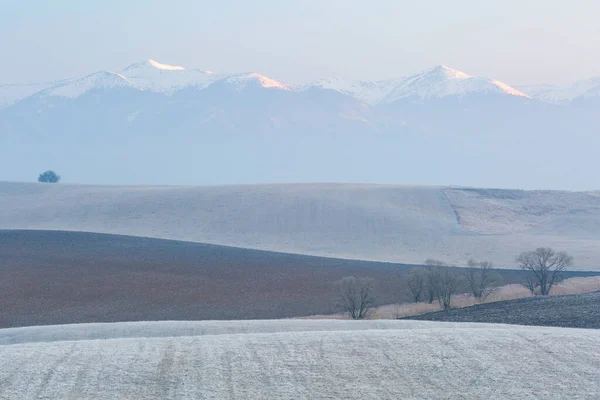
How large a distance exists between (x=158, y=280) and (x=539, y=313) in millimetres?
23982

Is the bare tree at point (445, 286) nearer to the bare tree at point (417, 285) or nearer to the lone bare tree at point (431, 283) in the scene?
the lone bare tree at point (431, 283)

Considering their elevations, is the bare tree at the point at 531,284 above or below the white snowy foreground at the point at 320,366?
above

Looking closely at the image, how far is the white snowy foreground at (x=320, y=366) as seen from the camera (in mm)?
15617

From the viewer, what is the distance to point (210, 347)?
18.8m

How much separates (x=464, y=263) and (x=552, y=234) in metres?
17.7

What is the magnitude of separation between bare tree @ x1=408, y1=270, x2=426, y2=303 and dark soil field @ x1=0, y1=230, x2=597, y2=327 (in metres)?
0.99

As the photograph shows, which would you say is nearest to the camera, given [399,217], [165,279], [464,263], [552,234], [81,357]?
[81,357]

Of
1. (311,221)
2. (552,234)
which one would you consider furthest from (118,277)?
(552,234)

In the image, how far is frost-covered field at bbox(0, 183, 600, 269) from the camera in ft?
204

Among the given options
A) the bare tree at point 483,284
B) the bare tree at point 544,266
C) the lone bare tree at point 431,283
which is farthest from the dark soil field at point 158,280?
the bare tree at point 483,284

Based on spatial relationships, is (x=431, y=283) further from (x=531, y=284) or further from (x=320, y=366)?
(x=320, y=366)

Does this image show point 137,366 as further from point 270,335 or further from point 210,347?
point 270,335

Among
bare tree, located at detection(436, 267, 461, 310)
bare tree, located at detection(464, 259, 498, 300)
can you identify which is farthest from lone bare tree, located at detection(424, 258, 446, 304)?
bare tree, located at detection(464, 259, 498, 300)

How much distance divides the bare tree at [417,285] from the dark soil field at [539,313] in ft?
21.3
